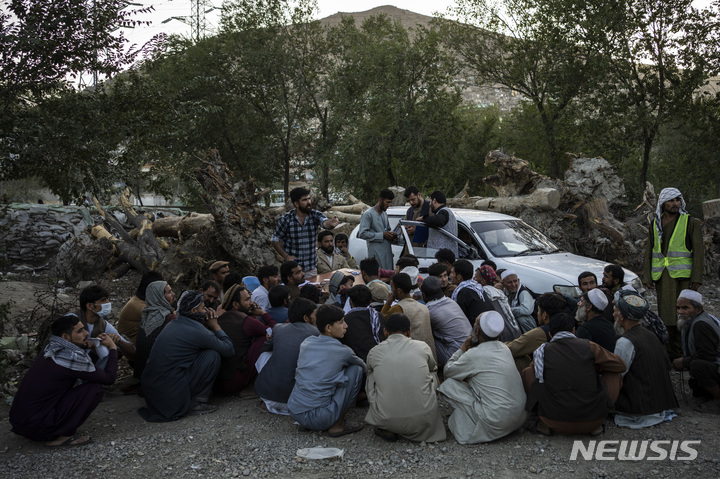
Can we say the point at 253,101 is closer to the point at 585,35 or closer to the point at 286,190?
the point at 286,190

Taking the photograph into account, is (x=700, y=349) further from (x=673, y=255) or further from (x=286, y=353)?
(x=286, y=353)

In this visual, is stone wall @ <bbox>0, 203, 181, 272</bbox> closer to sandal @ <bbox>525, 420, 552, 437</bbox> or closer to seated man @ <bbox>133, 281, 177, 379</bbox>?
seated man @ <bbox>133, 281, 177, 379</bbox>

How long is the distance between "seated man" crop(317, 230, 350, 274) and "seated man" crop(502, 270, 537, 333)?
2834mm

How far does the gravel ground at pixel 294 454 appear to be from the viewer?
4430 millimetres

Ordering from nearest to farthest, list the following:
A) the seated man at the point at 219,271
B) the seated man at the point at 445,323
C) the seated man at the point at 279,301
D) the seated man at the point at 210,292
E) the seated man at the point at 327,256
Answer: the seated man at the point at 445,323
the seated man at the point at 279,301
the seated man at the point at 210,292
the seated man at the point at 219,271
the seated man at the point at 327,256

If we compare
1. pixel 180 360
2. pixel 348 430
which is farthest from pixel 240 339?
pixel 348 430

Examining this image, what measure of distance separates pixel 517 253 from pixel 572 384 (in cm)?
437

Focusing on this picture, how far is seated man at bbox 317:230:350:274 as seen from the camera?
8.77 metres

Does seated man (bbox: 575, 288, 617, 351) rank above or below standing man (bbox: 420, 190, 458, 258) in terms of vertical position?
below

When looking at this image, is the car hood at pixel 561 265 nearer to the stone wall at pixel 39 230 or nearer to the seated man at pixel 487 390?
the seated man at pixel 487 390

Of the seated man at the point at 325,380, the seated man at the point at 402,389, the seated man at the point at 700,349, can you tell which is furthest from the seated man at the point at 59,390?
the seated man at the point at 700,349

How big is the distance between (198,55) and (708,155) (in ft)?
73.3

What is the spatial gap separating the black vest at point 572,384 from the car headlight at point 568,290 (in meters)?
3.06

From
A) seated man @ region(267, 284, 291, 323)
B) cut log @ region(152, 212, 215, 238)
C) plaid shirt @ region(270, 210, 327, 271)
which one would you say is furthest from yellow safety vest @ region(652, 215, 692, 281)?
cut log @ region(152, 212, 215, 238)
